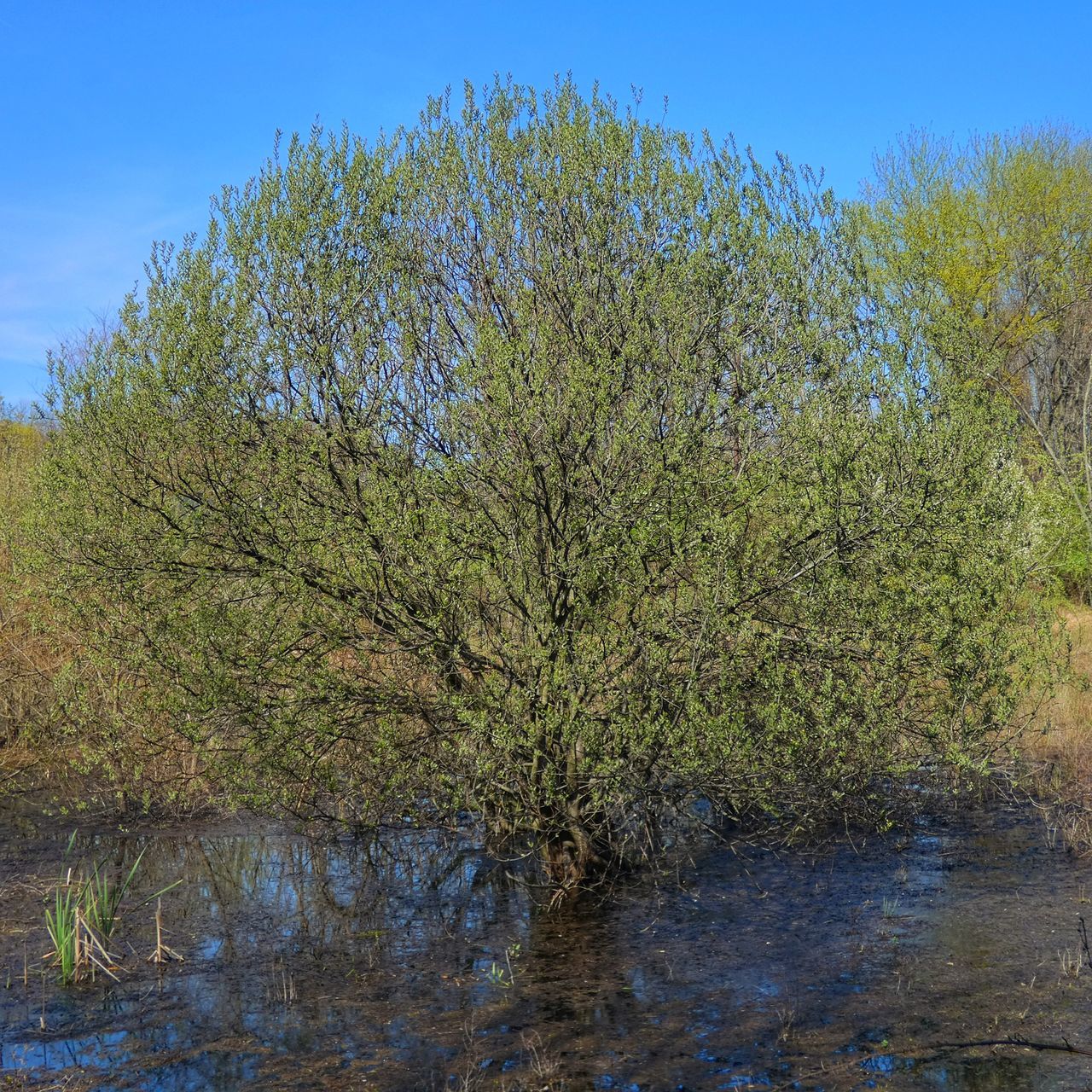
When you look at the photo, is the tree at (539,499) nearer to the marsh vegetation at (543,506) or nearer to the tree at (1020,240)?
the marsh vegetation at (543,506)

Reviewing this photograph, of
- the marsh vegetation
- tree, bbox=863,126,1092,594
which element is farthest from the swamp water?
tree, bbox=863,126,1092,594

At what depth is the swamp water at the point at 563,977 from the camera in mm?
5941

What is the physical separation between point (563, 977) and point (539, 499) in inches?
120

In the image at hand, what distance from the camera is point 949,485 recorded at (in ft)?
25.1

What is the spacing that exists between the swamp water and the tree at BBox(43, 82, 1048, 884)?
0.94 m

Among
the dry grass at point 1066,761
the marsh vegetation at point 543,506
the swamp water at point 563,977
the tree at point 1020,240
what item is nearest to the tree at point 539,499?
the marsh vegetation at point 543,506

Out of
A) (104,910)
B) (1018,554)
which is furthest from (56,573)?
(1018,554)

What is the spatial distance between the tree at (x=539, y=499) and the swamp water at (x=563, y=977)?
94 centimetres

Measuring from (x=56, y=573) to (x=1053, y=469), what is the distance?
524 inches

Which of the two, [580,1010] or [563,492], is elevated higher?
[563,492]

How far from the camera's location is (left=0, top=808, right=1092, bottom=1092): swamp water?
594cm

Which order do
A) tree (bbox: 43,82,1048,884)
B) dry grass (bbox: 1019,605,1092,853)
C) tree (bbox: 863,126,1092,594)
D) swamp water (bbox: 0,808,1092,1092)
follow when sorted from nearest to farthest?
swamp water (bbox: 0,808,1092,1092) < tree (bbox: 43,82,1048,884) < dry grass (bbox: 1019,605,1092,853) < tree (bbox: 863,126,1092,594)

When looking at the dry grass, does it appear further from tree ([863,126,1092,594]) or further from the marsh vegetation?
tree ([863,126,1092,594])

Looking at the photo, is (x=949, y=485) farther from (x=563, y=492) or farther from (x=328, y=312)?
(x=328, y=312)
